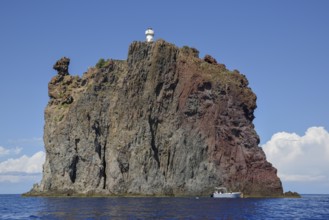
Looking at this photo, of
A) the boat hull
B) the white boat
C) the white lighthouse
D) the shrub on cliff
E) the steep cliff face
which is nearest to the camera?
the boat hull

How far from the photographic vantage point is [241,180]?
442ft

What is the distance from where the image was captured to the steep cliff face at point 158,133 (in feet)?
442

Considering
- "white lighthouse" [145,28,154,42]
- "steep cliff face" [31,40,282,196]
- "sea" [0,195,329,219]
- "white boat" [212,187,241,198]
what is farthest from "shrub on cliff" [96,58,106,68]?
"sea" [0,195,329,219]

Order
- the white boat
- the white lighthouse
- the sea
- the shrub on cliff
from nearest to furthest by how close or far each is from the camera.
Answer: the sea
the white boat
the shrub on cliff
the white lighthouse

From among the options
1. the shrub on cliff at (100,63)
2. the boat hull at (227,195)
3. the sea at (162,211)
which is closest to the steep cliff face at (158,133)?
the shrub on cliff at (100,63)

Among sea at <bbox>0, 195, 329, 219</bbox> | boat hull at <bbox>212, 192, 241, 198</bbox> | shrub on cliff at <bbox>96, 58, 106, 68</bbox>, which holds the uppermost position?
shrub on cliff at <bbox>96, 58, 106, 68</bbox>

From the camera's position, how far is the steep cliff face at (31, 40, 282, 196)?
134625 mm

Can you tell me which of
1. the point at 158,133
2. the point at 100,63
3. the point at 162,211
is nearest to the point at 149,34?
the point at 100,63

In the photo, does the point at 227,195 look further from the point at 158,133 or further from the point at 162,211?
the point at 162,211

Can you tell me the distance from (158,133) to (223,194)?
81.4ft

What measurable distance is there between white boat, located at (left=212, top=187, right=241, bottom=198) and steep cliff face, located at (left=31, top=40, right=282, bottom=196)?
2.53 meters

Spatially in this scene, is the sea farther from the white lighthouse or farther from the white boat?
the white lighthouse

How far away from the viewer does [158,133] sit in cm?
14025

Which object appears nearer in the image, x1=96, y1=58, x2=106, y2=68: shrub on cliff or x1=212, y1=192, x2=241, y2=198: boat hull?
x1=212, y1=192, x2=241, y2=198: boat hull
